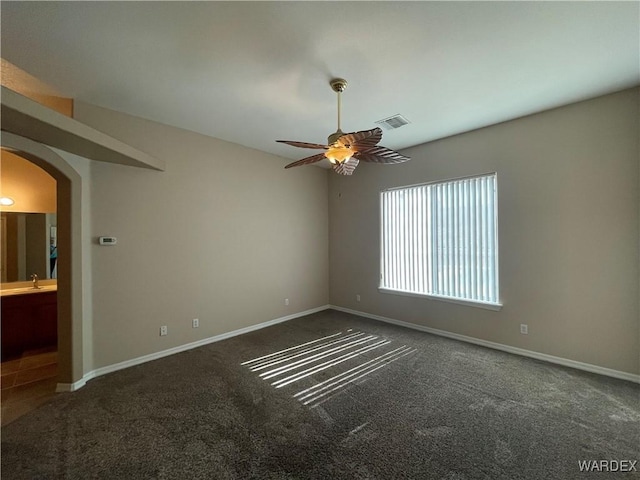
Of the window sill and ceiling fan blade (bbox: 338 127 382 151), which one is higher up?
ceiling fan blade (bbox: 338 127 382 151)

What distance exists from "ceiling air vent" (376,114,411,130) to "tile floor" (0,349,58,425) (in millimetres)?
4794

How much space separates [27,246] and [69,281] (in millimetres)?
2094

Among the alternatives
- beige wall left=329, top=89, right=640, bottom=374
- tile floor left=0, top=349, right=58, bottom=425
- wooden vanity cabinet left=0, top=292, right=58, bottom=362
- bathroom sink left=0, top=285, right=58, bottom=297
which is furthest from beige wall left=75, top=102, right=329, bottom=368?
beige wall left=329, top=89, right=640, bottom=374

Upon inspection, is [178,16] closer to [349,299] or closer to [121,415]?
[121,415]

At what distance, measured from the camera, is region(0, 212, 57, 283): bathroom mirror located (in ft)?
12.2

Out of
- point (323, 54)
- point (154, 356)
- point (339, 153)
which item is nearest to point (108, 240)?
point (154, 356)

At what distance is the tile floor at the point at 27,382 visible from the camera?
7.77 ft

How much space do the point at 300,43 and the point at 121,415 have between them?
349 centimetres

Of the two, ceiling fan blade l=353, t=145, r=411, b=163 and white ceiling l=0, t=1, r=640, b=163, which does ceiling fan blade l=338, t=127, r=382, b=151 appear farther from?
white ceiling l=0, t=1, r=640, b=163

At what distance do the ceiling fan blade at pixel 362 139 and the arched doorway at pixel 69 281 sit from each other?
9.44ft

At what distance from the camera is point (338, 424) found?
2.12 metres


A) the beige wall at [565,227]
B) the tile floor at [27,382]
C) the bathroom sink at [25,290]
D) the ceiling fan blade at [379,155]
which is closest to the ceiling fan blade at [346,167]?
the ceiling fan blade at [379,155]

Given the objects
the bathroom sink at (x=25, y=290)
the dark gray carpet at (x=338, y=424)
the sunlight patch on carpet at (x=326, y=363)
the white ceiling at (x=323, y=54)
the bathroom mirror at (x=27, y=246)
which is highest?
the white ceiling at (x=323, y=54)

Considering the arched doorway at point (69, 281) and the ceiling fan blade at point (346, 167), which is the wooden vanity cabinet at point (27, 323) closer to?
the arched doorway at point (69, 281)
